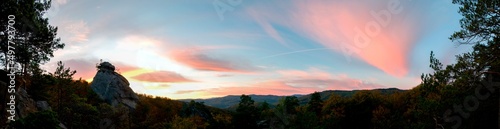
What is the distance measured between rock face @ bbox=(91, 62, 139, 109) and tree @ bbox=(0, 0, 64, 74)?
56280 mm

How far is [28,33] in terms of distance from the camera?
88.0ft

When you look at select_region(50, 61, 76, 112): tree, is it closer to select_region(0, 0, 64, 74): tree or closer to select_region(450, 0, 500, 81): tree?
select_region(0, 0, 64, 74): tree

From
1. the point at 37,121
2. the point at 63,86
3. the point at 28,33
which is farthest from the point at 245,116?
the point at 37,121

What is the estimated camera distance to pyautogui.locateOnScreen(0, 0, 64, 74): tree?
79.4 feet

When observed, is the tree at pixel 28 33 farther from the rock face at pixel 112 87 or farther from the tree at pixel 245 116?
the rock face at pixel 112 87

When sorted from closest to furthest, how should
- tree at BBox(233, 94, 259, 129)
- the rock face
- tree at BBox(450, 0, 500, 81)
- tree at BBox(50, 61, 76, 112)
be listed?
1. tree at BBox(450, 0, 500, 81)
2. tree at BBox(50, 61, 76, 112)
3. tree at BBox(233, 94, 259, 129)
4. the rock face

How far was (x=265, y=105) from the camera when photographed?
92312mm

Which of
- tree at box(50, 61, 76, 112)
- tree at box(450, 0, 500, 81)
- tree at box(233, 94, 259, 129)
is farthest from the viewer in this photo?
tree at box(233, 94, 259, 129)

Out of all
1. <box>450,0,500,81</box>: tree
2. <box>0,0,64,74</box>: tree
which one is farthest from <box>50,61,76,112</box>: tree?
<box>450,0,500,81</box>: tree

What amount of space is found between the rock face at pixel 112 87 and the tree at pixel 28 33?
56280mm

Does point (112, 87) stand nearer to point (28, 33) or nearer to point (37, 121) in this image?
point (28, 33)

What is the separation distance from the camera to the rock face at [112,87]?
8388 centimetres

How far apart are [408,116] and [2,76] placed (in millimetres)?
74346

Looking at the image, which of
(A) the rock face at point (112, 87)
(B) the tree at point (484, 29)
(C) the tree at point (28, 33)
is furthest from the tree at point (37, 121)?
(A) the rock face at point (112, 87)
